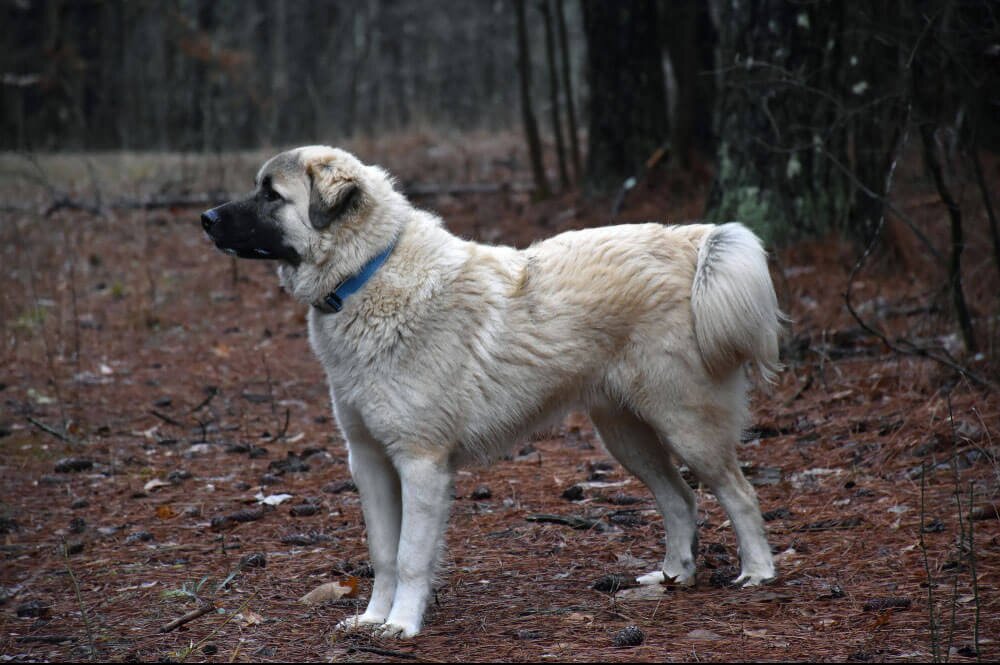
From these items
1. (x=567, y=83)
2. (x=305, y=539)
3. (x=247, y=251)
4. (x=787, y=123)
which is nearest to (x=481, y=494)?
(x=305, y=539)

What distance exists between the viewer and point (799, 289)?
27.8ft

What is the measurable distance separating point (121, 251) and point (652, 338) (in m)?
10.1

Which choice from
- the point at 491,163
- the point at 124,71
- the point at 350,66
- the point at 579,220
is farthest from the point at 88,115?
the point at 579,220

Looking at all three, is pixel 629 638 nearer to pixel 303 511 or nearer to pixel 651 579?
pixel 651 579

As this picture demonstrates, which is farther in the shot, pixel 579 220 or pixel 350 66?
pixel 350 66

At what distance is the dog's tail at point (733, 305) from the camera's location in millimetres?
4578

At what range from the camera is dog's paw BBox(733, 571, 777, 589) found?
4.64 metres

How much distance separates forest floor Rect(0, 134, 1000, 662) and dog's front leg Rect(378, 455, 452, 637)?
0.16 meters

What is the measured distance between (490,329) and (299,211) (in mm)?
1035

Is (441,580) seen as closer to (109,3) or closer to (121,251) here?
(121,251)

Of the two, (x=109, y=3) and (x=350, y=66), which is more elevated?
(x=109, y=3)

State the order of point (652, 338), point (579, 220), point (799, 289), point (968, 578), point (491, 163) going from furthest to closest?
point (491, 163)
point (579, 220)
point (799, 289)
point (652, 338)
point (968, 578)

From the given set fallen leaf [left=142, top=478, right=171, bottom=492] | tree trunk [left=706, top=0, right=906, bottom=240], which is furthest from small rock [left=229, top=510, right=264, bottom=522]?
tree trunk [left=706, top=0, right=906, bottom=240]

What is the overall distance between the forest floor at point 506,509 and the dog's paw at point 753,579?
0.10 meters
